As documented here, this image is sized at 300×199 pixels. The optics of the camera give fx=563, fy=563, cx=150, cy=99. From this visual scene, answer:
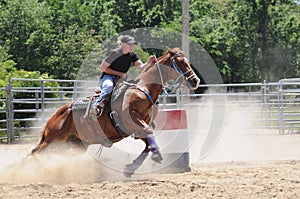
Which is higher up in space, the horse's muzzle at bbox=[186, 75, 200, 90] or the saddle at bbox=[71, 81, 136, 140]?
the horse's muzzle at bbox=[186, 75, 200, 90]

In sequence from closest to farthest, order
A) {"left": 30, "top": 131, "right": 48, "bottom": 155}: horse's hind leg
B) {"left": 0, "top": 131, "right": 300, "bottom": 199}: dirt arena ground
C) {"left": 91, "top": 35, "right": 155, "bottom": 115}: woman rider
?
{"left": 0, "top": 131, "right": 300, "bottom": 199}: dirt arena ground < {"left": 91, "top": 35, "right": 155, "bottom": 115}: woman rider < {"left": 30, "top": 131, "right": 48, "bottom": 155}: horse's hind leg

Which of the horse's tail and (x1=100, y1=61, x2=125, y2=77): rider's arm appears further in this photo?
the horse's tail

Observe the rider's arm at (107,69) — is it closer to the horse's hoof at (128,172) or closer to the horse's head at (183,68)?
the horse's head at (183,68)

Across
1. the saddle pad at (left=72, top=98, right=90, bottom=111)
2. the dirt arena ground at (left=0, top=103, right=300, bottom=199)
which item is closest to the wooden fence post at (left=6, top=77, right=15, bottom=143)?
the dirt arena ground at (left=0, top=103, right=300, bottom=199)

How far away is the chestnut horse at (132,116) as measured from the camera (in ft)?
27.6

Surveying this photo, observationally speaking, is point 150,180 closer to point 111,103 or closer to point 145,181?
point 145,181

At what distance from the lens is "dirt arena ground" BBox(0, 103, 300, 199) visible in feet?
23.2

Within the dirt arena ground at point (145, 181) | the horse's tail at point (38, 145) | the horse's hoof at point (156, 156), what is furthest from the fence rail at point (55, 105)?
the horse's hoof at point (156, 156)

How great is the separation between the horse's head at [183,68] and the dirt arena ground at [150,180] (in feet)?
4.68

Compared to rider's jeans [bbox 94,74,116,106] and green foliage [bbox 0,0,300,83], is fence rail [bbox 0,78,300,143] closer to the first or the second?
rider's jeans [bbox 94,74,116,106]

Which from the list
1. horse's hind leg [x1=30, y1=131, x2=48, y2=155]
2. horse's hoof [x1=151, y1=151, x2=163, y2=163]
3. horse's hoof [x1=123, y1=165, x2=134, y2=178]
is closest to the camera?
horse's hoof [x1=151, y1=151, x2=163, y2=163]

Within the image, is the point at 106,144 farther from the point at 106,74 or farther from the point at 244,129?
the point at 244,129

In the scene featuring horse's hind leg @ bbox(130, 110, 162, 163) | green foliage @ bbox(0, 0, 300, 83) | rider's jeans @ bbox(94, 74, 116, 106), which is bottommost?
horse's hind leg @ bbox(130, 110, 162, 163)

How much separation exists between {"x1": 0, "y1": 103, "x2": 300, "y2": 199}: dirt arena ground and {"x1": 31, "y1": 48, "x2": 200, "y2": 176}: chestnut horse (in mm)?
375
